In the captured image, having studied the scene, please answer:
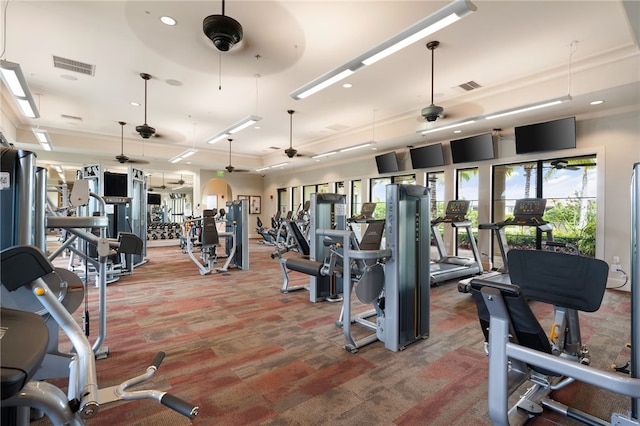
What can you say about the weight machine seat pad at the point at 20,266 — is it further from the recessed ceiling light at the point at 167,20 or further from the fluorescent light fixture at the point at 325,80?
the recessed ceiling light at the point at 167,20

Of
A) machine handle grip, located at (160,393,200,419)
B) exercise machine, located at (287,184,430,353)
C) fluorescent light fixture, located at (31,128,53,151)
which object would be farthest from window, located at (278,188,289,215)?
machine handle grip, located at (160,393,200,419)

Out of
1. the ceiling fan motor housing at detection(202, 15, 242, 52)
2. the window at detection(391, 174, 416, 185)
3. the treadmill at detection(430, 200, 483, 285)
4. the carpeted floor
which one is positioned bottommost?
the carpeted floor

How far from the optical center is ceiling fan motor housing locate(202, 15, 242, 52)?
3096 millimetres

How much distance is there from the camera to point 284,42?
4211mm

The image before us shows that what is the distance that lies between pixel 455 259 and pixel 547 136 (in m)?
2.98

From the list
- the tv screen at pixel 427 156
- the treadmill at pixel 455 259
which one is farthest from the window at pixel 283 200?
the treadmill at pixel 455 259

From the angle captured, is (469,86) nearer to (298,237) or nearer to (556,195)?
(556,195)

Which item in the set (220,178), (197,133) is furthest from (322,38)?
(220,178)

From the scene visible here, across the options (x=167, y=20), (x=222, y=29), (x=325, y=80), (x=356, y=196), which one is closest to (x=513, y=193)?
(x=356, y=196)

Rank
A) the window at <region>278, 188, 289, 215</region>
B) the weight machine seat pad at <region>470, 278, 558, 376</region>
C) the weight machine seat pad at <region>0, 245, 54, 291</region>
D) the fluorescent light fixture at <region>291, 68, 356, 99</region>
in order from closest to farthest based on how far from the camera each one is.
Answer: the weight machine seat pad at <region>0, 245, 54, 291</region> < the weight machine seat pad at <region>470, 278, 558, 376</region> < the fluorescent light fixture at <region>291, 68, 356, 99</region> < the window at <region>278, 188, 289, 215</region>

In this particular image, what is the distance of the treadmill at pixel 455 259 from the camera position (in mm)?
5750

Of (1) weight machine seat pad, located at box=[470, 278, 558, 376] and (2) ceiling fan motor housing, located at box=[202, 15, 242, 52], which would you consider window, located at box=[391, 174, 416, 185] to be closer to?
(2) ceiling fan motor housing, located at box=[202, 15, 242, 52]

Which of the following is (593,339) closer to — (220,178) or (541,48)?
(541,48)

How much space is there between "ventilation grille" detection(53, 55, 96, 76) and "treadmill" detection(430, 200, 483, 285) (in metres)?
6.56
